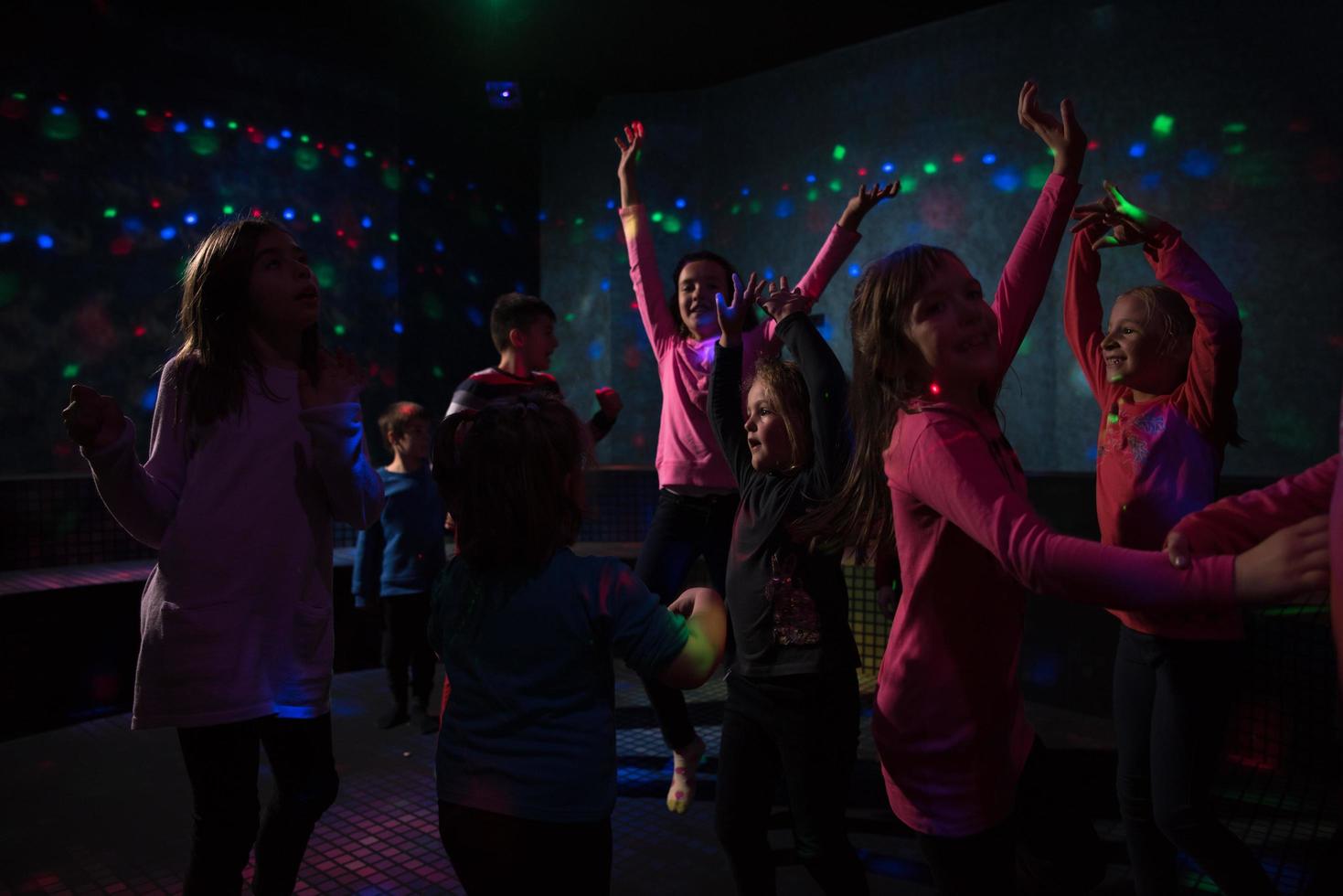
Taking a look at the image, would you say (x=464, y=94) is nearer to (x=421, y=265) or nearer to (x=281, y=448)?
(x=421, y=265)

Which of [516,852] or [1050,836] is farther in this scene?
[1050,836]

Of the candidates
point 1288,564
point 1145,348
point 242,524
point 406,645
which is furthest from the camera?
point 406,645

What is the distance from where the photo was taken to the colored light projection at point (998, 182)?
13.5 feet

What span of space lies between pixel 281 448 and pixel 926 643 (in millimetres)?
1124

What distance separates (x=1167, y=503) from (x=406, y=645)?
265cm

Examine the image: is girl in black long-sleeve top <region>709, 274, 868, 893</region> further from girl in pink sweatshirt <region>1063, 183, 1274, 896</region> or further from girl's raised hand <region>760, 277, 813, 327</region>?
girl in pink sweatshirt <region>1063, 183, 1274, 896</region>

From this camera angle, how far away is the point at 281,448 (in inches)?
63.0

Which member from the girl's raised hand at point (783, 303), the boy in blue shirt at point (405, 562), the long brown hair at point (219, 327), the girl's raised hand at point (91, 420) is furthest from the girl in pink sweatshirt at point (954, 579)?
the boy in blue shirt at point (405, 562)

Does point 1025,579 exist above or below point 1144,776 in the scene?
above

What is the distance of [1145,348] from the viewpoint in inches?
73.5

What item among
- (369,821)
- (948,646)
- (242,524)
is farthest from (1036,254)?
(369,821)

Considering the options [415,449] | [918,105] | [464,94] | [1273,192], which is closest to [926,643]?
[415,449]

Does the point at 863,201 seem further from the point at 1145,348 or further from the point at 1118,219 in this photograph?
the point at 1145,348

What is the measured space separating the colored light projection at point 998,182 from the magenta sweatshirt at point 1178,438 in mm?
2559
